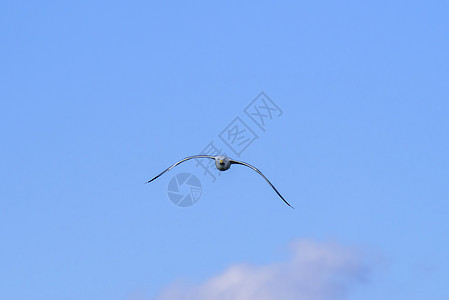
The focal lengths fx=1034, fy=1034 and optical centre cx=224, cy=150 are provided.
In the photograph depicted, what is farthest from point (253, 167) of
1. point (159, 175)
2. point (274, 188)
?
point (159, 175)

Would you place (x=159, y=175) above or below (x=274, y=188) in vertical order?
above

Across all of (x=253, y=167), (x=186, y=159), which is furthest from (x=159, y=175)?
(x=253, y=167)

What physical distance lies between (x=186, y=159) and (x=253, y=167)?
402 inches

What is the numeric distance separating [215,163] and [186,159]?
8.05 meters

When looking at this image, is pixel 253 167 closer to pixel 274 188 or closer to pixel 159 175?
pixel 274 188

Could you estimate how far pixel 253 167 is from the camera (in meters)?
134

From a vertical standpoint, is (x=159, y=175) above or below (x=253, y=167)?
above

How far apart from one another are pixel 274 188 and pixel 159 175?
54.2ft

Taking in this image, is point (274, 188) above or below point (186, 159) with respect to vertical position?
below

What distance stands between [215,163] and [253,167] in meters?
5.32

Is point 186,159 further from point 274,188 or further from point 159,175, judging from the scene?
point 274,188

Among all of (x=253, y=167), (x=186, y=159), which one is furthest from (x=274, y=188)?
(x=186, y=159)

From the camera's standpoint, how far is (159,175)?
139500mm
